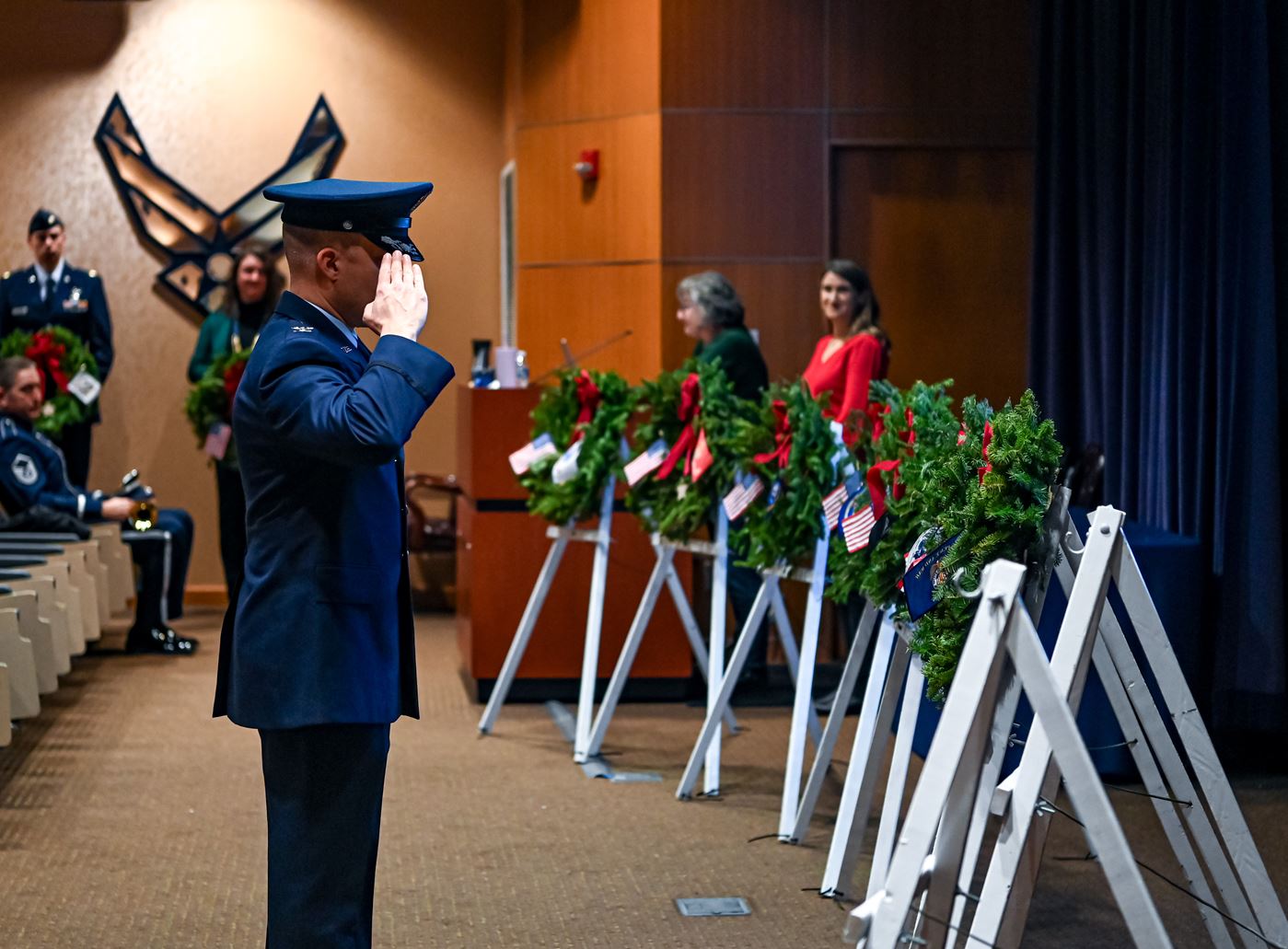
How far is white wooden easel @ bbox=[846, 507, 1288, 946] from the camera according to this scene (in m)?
2.18

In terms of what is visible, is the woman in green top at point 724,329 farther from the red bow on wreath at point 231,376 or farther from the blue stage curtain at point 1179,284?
the red bow on wreath at point 231,376

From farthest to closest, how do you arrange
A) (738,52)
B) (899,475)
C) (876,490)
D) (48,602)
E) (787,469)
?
1. (738,52)
2. (48,602)
3. (787,469)
4. (876,490)
5. (899,475)

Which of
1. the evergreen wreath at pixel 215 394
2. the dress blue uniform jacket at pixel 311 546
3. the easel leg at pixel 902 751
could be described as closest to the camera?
the dress blue uniform jacket at pixel 311 546

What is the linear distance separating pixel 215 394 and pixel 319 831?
18.4ft

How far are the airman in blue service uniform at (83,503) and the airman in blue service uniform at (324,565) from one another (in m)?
4.61

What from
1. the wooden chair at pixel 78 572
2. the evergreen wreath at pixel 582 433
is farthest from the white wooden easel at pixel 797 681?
the wooden chair at pixel 78 572

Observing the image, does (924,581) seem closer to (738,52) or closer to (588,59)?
(738,52)

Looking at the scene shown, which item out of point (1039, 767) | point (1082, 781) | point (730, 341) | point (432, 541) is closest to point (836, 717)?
point (1039, 767)

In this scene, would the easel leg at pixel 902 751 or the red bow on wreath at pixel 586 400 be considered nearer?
the easel leg at pixel 902 751

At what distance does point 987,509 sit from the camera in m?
2.86

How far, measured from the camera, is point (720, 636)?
188 inches

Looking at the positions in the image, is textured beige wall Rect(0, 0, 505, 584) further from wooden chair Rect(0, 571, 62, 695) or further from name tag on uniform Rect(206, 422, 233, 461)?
wooden chair Rect(0, 571, 62, 695)

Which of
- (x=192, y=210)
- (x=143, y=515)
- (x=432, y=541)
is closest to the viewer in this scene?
(x=143, y=515)

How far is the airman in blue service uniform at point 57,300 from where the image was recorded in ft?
25.7
